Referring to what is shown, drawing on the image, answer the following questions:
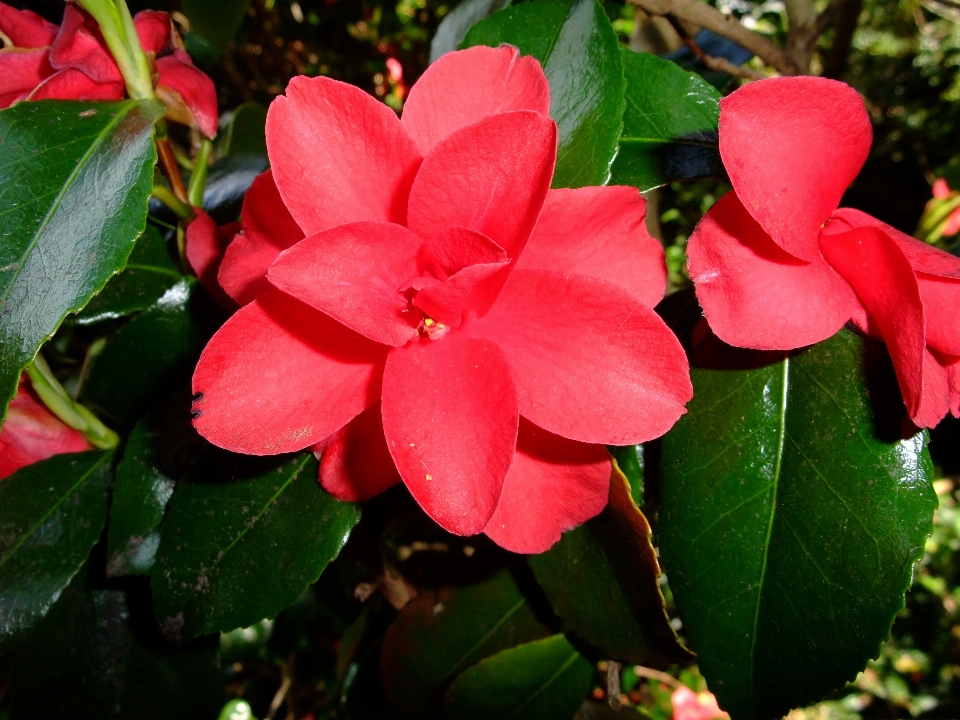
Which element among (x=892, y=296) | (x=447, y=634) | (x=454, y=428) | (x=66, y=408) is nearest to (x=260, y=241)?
(x=454, y=428)

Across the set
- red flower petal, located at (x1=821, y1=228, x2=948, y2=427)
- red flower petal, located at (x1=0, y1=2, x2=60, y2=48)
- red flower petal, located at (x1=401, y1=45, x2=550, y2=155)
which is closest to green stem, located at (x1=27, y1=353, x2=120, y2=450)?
red flower petal, located at (x1=0, y1=2, x2=60, y2=48)

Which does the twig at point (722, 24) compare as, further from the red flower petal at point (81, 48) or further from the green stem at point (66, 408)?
the green stem at point (66, 408)

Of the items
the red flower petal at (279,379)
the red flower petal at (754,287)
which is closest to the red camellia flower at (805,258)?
the red flower petal at (754,287)

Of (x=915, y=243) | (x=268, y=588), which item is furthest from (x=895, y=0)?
(x=268, y=588)

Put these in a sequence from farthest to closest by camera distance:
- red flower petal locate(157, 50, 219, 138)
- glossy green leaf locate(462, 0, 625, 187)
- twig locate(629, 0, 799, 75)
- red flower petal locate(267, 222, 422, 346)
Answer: twig locate(629, 0, 799, 75), red flower petal locate(157, 50, 219, 138), glossy green leaf locate(462, 0, 625, 187), red flower petal locate(267, 222, 422, 346)

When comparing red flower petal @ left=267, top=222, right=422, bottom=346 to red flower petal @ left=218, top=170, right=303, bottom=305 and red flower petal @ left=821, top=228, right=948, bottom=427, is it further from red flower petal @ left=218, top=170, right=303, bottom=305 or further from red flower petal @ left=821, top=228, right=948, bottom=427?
red flower petal @ left=821, top=228, right=948, bottom=427

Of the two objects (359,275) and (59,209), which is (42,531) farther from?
(359,275)
